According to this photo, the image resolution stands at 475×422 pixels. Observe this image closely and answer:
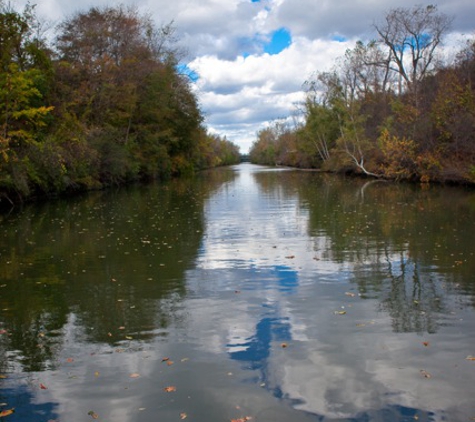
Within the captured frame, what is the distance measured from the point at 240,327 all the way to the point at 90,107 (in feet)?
122

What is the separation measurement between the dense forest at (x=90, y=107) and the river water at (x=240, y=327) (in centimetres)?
1306

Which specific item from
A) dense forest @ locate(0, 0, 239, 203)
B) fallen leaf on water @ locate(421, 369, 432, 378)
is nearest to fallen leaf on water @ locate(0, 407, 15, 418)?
fallen leaf on water @ locate(421, 369, 432, 378)

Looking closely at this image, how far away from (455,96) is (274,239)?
25.1m

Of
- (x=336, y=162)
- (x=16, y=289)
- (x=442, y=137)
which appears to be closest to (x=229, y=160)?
(x=336, y=162)

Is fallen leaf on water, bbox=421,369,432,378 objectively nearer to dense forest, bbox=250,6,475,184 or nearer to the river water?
the river water

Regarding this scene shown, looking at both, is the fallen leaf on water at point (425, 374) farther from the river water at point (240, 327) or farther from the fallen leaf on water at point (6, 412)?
the fallen leaf on water at point (6, 412)

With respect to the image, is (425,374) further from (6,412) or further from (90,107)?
(90,107)

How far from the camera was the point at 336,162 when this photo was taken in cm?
6425

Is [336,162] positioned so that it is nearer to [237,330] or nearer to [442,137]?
[442,137]

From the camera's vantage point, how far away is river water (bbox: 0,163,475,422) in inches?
217

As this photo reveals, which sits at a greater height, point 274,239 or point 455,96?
point 455,96

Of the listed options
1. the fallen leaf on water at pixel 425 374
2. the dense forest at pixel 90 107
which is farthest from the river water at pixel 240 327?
the dense forest at pixel 90 107

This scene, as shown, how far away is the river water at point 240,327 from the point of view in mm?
5520

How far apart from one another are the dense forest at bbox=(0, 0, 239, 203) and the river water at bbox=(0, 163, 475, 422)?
13056 millimetres
